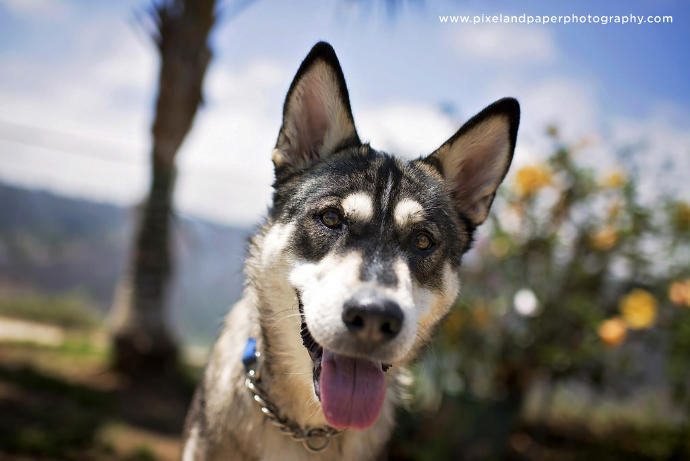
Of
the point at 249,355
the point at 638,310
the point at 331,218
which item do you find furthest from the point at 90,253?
the point at 638,310

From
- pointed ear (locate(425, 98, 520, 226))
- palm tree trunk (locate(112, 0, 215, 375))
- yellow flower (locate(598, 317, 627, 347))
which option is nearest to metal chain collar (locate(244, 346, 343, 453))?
pointed ear (locate(425, 98, 520, 226))

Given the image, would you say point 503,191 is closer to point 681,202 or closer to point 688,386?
point 681,202

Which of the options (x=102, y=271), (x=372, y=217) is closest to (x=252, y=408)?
(x=372, y=217)

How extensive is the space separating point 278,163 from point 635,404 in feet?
16.6

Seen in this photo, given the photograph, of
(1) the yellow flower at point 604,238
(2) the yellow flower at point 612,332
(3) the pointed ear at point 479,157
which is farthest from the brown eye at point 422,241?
(1) the yellow flower at point 604,238

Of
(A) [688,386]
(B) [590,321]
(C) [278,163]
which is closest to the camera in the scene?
(C) [278,163]

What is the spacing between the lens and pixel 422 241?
7.43 ft

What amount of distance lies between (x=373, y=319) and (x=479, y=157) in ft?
4.20

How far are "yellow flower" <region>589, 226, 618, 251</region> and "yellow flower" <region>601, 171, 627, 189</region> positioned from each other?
379 mm

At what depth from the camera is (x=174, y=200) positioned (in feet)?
19.1

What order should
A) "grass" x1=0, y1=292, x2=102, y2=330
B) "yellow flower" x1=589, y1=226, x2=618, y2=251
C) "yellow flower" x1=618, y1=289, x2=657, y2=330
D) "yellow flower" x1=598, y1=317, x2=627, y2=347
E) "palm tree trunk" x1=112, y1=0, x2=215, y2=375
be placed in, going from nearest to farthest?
"yellow flower" x1=598, y1=317, x2=627, y2=347, "yellow flower" x1=618, y1=289, x2=657, y2=330, "yellow flower" x1=589, y1=226, x2=618, y2=251, "palm tree trunk" x1=112, y1=0, x2=215, y2=375, "grass" x1=0, y1=292, x2=102, y2=330

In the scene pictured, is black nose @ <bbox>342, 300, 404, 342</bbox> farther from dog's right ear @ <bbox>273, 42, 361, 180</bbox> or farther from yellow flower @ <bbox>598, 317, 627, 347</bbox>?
yellow flower @ <bbox>598, 317, 627, 347</bbox>

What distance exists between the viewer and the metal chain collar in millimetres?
2246

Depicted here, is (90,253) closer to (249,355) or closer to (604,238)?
(249,355)
